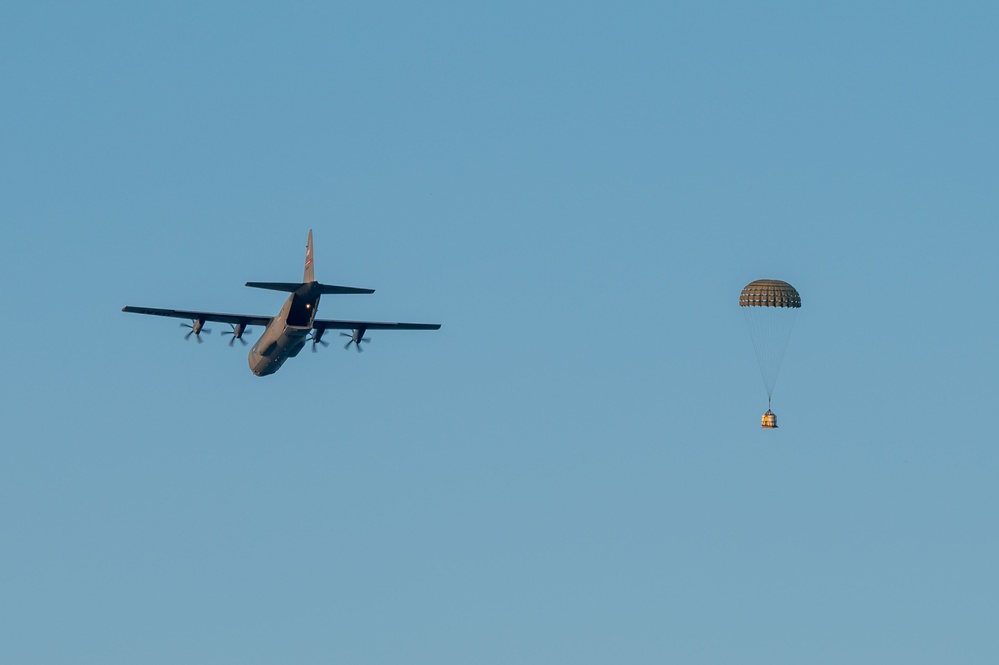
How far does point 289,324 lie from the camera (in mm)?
129625

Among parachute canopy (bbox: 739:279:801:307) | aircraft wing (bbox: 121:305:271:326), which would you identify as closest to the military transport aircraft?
aircraft wing (bbox: 121:305:271:326)

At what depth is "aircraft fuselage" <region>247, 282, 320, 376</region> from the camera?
12750cm

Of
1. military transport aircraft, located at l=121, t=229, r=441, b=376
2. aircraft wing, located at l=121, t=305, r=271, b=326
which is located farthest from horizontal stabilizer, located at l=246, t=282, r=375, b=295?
aircraft wing, located at l=121, t=305, r=271, b=326

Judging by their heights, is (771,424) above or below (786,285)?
below

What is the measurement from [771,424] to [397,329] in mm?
29267

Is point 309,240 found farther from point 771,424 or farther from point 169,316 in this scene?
point 771,424

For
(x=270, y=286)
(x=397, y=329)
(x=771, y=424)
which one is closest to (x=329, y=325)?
(x=397, y=329)

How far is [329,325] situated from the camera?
5679 inches

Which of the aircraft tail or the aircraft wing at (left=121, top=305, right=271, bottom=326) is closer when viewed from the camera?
the aircraft tail

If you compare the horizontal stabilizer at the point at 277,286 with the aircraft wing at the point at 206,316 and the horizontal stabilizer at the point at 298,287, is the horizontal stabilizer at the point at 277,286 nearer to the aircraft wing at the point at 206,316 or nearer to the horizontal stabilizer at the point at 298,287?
the horizontal stabilizer at the point at 298,287

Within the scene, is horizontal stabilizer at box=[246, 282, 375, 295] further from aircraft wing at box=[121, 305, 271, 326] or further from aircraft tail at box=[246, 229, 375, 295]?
aircraft wing at box=[121, 305, 271, 326]

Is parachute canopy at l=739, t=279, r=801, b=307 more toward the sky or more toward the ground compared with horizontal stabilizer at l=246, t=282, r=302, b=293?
more toward the sky

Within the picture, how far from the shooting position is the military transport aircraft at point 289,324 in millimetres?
127375

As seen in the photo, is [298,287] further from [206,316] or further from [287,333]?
[206,316]
